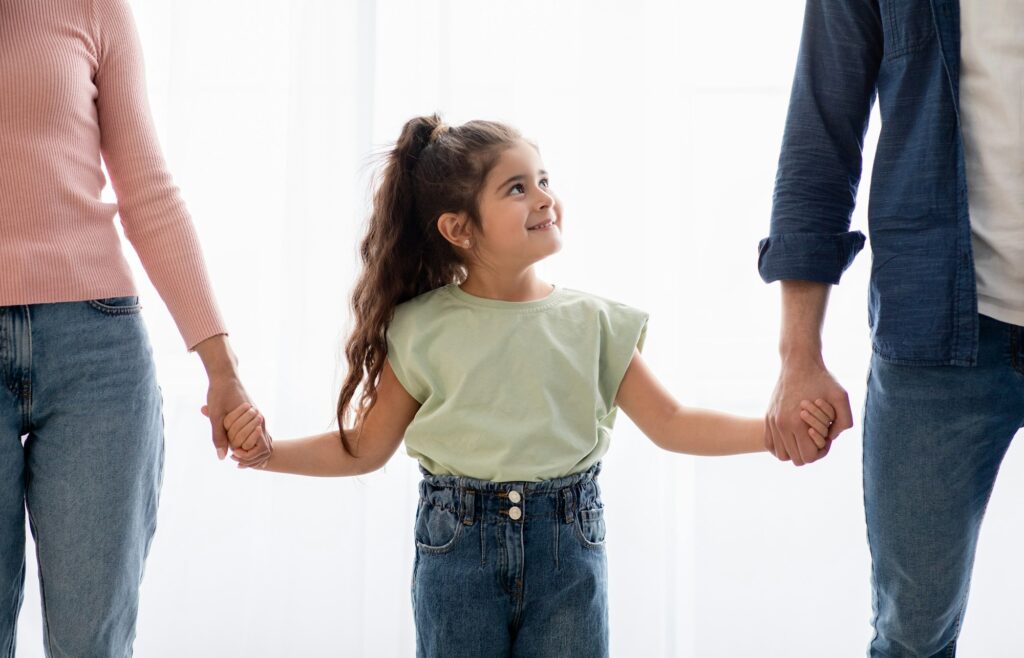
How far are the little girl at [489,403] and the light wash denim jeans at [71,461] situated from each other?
188mm

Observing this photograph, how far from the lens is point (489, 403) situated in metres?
1.42

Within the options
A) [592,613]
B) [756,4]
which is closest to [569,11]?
[756,4]

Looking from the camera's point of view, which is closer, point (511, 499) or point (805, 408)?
point (805, 408)

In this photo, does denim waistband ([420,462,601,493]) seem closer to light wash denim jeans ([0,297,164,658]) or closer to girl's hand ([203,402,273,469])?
girl's hand ([203,402,273,469])

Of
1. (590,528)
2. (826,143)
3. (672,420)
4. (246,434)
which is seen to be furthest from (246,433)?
(826,143)

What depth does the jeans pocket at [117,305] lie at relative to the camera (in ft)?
3.98

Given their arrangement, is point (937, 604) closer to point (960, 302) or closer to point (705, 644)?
point (960, 302)

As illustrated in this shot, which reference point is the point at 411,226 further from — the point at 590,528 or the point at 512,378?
the point at 590,528

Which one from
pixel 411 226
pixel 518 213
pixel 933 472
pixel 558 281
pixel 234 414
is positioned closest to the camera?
pixel 933 472

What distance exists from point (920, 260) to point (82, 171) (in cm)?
105

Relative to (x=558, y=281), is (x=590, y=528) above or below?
below

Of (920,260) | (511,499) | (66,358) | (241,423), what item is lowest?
(511,499)

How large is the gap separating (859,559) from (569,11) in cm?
131

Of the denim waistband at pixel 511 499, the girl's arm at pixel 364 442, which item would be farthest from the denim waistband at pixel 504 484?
the girl's arm at pixel 364 442
